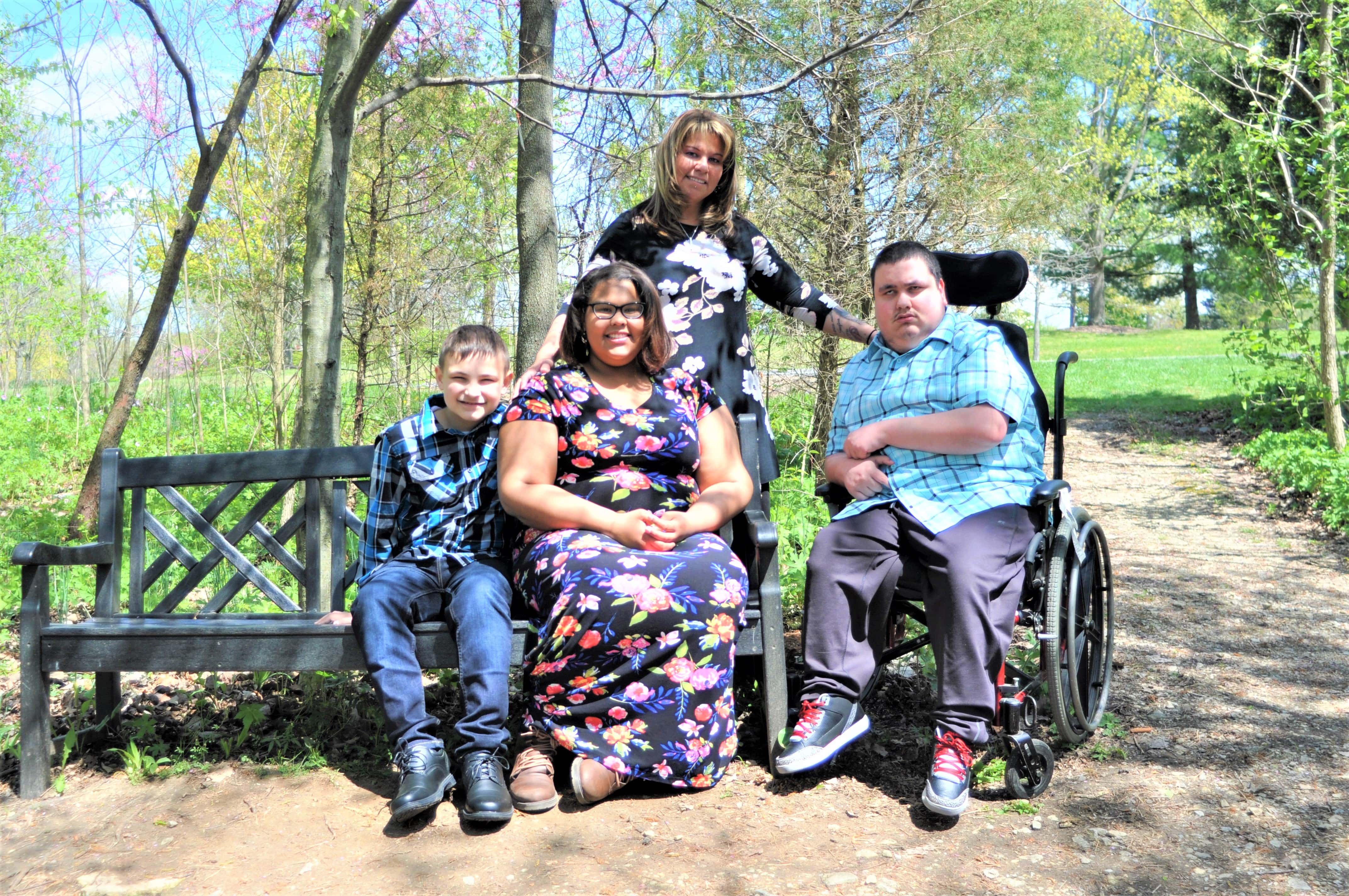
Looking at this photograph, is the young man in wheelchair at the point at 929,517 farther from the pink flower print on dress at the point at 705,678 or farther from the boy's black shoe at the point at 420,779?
the boy's black shoe at the point at 420,779

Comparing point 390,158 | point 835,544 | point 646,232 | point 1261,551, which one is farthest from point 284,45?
point 1261,551

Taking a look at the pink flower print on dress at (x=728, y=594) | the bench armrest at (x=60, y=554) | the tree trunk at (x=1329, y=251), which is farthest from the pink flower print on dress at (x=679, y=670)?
the tree trunk at (x=1329, y=251)

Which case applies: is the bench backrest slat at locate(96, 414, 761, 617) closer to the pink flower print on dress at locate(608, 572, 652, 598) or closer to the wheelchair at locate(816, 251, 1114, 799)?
the pink flower print on dress at locate(608, 572, 652, 598)

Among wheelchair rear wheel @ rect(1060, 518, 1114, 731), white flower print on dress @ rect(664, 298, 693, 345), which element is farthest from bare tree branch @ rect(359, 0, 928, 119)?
wheelchair rear wheel @ rect(1060, 518, 1114, 731)

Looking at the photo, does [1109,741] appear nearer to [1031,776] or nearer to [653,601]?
[1031,776]

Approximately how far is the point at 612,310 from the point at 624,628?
890 millimetres

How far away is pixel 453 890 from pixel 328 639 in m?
0.82

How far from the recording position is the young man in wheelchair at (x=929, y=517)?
2.61 m

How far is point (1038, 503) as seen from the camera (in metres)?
2.79

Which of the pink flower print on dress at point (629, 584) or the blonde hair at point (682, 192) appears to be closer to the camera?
the pink flower print on dress at point (629, 584)

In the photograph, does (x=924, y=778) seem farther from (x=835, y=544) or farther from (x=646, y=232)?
(x=646, y=232)

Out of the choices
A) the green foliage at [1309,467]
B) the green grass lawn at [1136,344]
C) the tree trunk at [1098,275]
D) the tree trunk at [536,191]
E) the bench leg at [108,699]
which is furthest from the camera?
the tree trunk at [1098,275]

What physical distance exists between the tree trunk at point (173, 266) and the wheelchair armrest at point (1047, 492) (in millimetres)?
3587

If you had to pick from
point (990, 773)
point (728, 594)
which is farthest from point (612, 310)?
point (990, 773)
